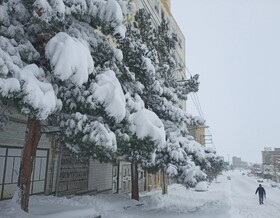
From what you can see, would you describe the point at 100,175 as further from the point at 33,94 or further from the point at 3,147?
the point at 33,94

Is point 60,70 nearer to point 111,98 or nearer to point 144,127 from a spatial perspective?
point 111,98

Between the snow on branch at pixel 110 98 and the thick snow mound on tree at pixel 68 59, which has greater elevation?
the thick snow mound on tree at pixel 68 59

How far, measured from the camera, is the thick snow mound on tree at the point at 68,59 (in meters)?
6.83

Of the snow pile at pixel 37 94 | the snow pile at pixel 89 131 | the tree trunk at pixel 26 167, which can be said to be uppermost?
the snow pile at pixel 37 94

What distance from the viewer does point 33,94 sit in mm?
6328

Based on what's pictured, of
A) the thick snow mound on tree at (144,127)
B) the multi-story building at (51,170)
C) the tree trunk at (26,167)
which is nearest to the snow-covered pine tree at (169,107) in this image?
the multi-story building at (51,170)

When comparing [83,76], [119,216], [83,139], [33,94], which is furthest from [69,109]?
[119,216]

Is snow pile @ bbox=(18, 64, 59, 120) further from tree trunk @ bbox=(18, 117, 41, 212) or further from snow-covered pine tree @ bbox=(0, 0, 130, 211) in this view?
tree trunk @ bbox=(18, 117, 41, 212)

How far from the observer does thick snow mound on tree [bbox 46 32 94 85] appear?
6828 mm

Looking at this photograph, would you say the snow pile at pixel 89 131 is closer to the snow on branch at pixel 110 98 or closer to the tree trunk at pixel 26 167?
the snow on branch at pixel 110 98

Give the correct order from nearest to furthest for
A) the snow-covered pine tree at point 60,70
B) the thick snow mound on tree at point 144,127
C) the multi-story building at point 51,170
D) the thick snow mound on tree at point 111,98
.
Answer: the snow-covered pine tree at point 60,70 < the thick snow mound on tree at point 111,98 < the thick snow mound on tree at point 144,127 < the multi-story building at point 51,170

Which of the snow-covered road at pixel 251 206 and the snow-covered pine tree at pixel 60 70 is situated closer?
the snow-covered pine tree at pixel 60 70

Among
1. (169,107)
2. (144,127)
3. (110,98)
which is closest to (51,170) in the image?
(169,107)

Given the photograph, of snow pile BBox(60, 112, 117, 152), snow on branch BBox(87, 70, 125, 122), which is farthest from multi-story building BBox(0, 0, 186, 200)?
snow on branch BBox(87, 70, 125, 122)
